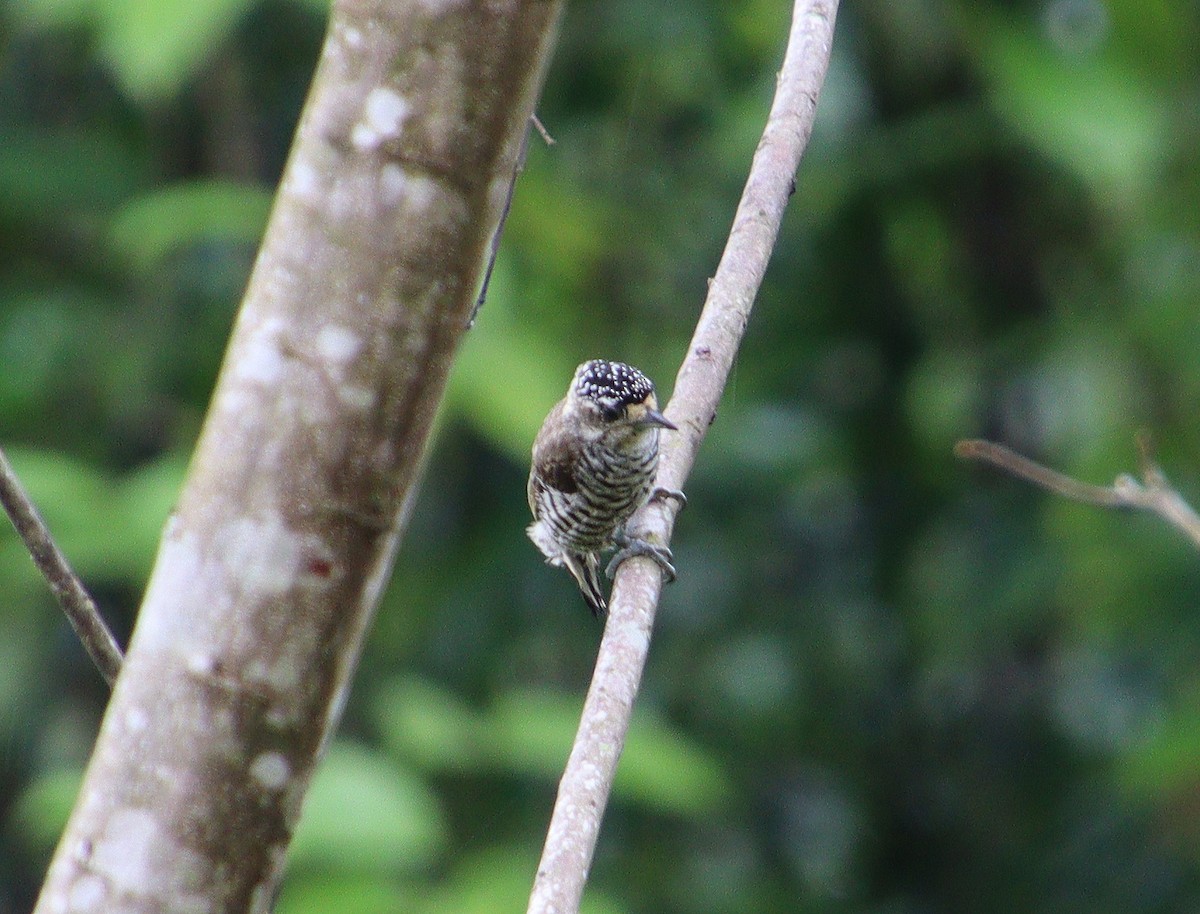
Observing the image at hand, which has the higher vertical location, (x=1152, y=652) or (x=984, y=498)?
(x=984, y=498)

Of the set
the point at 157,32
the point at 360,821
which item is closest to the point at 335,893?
the point at 360,821

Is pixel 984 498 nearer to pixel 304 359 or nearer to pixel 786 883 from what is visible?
pixel 786 883

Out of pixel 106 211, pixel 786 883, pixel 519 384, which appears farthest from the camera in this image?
pixel 786 883

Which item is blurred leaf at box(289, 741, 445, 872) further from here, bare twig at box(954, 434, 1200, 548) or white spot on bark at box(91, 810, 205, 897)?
white spot on bark at box(91, 810, 205, 897)

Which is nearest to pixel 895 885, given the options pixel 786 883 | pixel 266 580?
pixel 786 883

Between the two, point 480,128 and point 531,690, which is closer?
point 480,128

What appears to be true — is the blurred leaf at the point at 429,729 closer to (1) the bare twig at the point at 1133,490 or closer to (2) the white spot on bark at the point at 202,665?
(1) the bare twig at the point at 1133,490

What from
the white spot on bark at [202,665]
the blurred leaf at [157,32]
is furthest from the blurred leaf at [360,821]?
the white spot on bark at [202,665]
